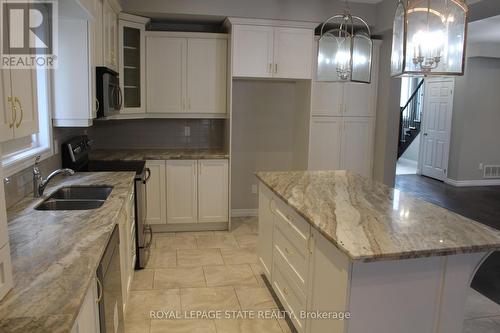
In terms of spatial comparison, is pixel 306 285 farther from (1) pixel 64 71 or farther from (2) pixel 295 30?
(2) pixel 295 30

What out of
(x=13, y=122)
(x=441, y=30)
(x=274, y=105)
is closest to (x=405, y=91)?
(x=274, y=105)

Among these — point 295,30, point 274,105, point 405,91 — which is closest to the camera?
point 295,30

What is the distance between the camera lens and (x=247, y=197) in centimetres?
538

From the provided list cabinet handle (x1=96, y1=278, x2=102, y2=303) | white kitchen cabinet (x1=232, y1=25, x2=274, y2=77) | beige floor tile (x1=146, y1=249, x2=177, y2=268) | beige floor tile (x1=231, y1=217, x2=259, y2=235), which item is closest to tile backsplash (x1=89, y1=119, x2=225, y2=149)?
white kitchen cabinet (x1=232, y1=25, x2=274, y2=77)

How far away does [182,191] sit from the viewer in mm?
4625

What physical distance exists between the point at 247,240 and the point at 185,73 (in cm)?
202

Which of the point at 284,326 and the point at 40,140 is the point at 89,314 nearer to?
the point at 284,326

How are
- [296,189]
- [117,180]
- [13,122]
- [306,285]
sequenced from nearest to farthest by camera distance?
[13,122] < [306,285] < [296,189] < [117,180]

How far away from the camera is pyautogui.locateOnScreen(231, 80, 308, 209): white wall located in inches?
204

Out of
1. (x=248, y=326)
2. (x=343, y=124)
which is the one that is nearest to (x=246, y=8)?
(x=343, y=124)

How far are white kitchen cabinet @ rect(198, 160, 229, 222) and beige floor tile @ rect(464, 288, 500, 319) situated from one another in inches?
101

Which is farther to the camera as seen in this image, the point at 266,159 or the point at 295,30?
the point at 266,159

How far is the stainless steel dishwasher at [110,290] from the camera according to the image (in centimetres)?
178

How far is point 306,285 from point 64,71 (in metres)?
2.31
